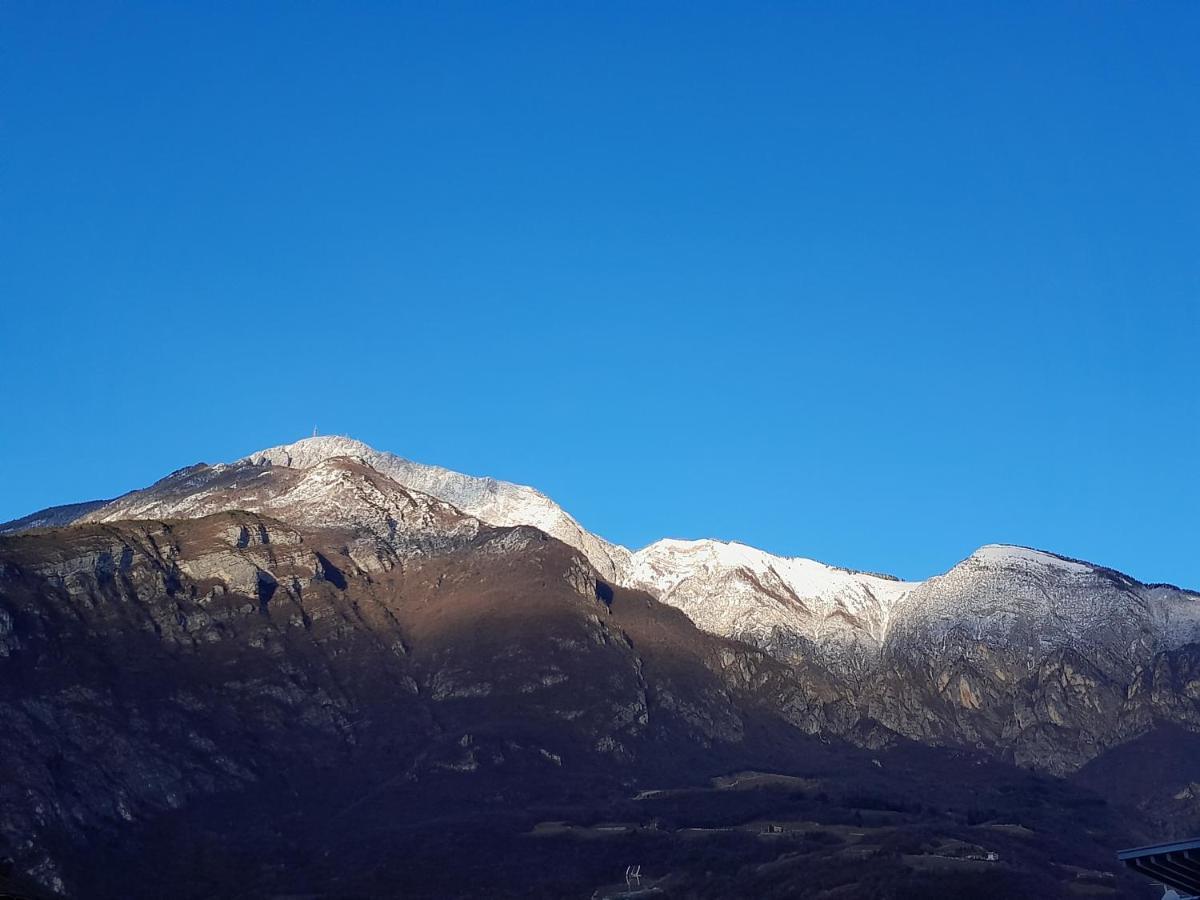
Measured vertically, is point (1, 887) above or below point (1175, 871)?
above

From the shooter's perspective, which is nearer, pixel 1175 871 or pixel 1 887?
pixel 1175 871

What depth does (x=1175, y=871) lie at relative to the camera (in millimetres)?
57750

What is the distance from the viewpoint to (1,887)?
110 meters

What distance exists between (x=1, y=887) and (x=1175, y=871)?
266 ft
